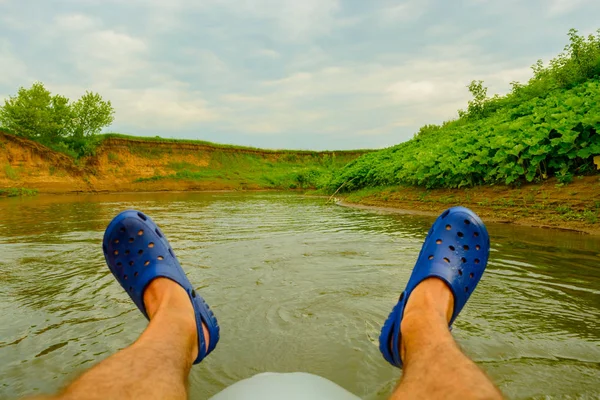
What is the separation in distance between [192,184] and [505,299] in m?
23.1

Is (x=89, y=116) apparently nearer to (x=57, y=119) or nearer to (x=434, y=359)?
(x=57, y=119)

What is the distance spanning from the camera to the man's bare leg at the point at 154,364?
822 mm

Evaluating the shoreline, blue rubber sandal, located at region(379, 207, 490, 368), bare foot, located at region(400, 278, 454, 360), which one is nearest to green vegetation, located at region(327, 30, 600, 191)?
the shoreline

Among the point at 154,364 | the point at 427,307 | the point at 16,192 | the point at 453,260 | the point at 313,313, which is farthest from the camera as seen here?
the point at 16,192

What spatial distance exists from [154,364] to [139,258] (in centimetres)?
86

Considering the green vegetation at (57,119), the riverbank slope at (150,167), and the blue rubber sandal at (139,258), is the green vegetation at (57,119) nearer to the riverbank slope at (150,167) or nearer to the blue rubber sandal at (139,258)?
the riverbank slope at (150,167)

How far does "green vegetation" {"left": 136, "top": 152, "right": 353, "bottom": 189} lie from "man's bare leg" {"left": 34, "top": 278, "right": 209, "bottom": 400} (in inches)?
716

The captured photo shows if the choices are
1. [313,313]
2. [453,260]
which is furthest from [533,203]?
[313,313]

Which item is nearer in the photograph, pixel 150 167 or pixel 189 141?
pixel 150 167

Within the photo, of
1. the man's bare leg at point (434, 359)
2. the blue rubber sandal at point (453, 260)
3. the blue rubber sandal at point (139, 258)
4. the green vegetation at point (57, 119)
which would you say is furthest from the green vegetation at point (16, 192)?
the man's bare leg at point (434, 359)

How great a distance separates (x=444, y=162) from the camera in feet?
21.4

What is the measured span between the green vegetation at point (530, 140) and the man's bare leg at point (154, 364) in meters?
4.79

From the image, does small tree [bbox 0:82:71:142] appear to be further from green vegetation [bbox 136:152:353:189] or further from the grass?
green vegetation [bbox 136:152:353:189]

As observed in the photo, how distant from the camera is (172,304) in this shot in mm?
1413
